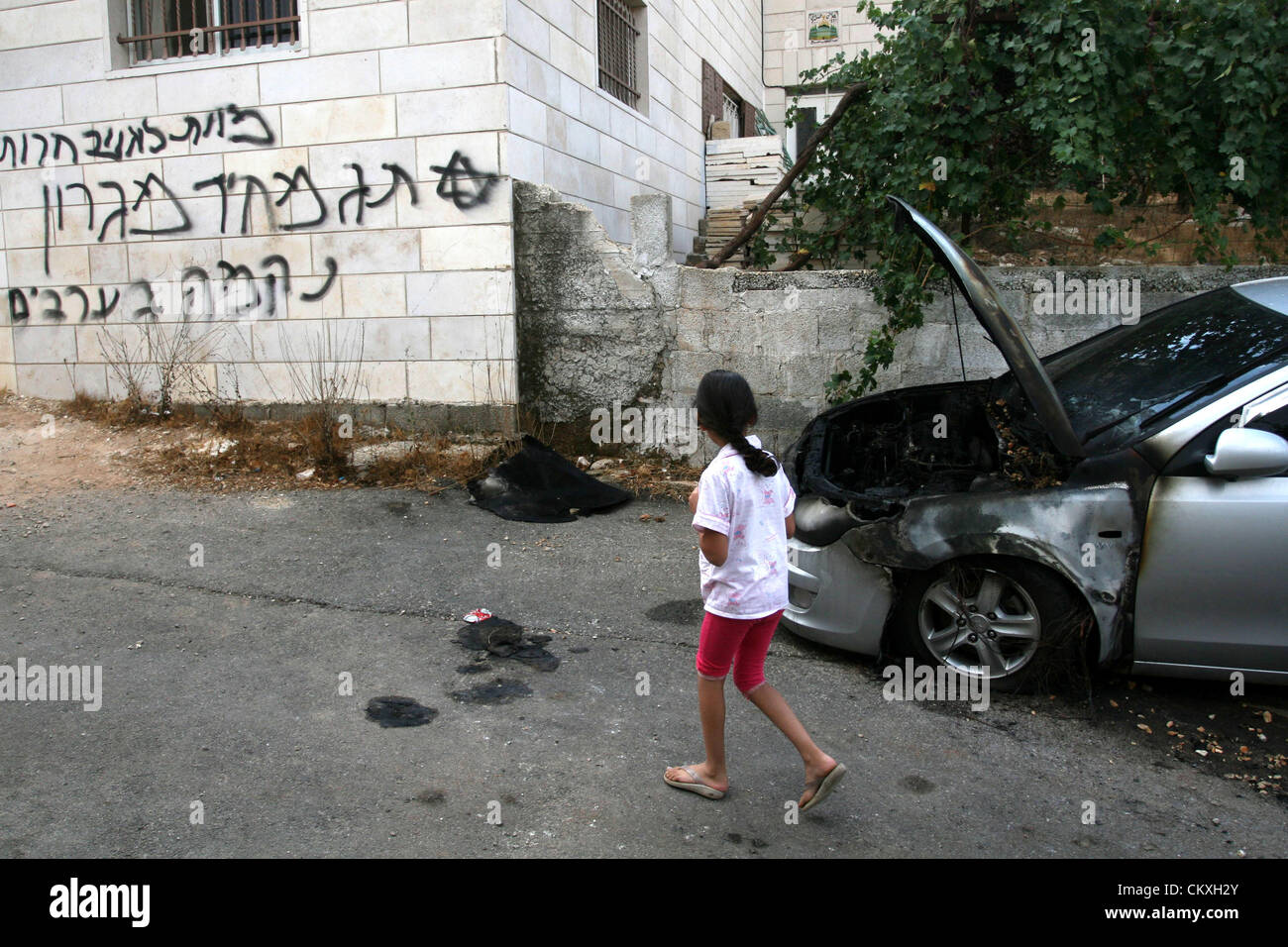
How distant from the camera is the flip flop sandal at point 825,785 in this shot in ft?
9.57

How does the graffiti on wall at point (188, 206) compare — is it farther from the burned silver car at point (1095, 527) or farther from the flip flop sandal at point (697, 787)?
the flip flop sandal at point (697, 787)

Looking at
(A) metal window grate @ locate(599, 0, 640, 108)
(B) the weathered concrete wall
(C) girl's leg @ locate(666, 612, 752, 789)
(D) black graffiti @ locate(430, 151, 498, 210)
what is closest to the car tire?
(C) girl's leg @ locate(666, 612, 752, 789)

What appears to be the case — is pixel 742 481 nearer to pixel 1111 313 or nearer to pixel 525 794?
pixel 525 794

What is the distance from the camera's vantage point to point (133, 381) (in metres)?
8.05

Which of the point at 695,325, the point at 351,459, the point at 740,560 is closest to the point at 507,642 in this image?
the point at 740,560

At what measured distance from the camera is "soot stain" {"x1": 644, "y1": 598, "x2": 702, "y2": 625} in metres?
4.64

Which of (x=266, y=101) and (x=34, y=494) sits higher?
(x=266, y=101)

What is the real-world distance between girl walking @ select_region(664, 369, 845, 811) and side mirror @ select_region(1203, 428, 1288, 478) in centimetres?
161

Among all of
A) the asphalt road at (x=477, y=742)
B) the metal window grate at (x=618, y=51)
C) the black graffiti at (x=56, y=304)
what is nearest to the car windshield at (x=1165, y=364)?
the asphalt road at (x=477, y=742)

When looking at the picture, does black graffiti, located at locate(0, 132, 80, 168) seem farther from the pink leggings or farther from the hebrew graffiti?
the pink leggings

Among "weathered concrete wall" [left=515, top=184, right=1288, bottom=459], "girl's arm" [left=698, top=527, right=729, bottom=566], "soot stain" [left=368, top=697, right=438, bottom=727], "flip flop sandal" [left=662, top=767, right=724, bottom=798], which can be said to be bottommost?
"flip flop sandal" [left=662, top=767, right=724, bottom=798]

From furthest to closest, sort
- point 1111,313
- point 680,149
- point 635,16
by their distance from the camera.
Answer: point 680,149 → point 635,16 → point 1111,313

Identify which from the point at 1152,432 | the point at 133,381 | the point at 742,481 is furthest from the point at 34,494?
the point at 1152,432

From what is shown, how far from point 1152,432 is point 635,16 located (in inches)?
322
